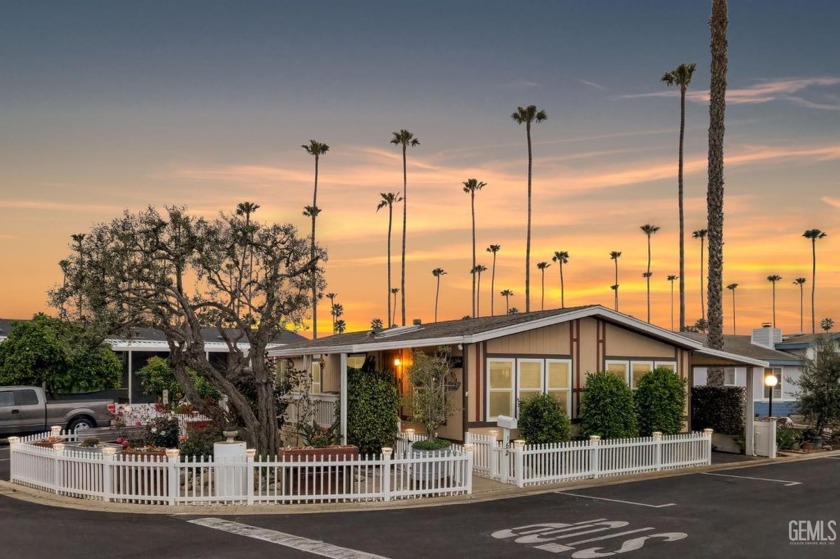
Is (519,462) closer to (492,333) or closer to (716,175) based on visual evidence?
(492,333)

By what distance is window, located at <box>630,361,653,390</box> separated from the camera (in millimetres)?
23359

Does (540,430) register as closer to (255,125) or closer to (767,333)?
(255,125)

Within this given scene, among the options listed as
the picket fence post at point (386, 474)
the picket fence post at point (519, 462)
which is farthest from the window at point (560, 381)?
the picket fence post at point (386, 474)

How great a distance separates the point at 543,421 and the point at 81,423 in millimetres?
16245

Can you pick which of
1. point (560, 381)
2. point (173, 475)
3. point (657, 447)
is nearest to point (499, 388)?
point (560, 381)

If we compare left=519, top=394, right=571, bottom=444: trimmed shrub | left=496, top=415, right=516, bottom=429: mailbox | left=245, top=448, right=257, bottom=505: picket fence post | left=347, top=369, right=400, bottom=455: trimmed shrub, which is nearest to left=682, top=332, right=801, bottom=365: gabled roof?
left=519, top=394, right=571, bottom=444: trimmed shrub

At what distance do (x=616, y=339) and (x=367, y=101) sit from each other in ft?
37.4

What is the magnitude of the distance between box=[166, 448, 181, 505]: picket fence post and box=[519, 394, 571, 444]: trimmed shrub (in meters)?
8.62

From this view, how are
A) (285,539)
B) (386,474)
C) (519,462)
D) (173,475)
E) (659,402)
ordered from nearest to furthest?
(285,539) → (173,475) → (386,474) → (519,462) → (659,402)

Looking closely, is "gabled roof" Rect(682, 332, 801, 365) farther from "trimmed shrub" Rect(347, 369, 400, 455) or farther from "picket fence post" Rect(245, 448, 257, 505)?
"picket fence post" Rect(245, 448, 257, 505)

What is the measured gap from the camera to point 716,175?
93.8ft

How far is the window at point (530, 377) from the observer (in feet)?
70.1

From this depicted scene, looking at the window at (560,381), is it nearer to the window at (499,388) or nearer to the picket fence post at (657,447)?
the window at (499,388)

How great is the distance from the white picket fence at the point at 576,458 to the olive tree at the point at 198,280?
16.1 ft
